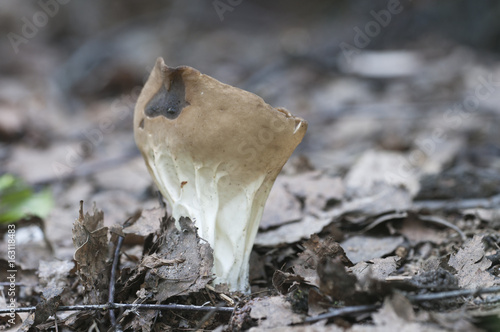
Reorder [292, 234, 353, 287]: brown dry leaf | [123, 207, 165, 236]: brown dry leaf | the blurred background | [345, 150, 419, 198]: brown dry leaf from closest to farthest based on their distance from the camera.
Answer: [292, 234, 353, 287]: brown dry leaf, [123, 207, 165, 236]: brown dry leaf, [345, 150, 419, 198]: brown dry leaf, the blurred background

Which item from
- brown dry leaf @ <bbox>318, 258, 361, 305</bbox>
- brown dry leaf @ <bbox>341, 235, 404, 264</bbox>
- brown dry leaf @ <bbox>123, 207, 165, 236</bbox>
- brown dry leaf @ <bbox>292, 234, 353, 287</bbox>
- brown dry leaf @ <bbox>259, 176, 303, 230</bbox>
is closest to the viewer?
brown dry leaf @ <bbox>318, 258, 361, 305</bbox>

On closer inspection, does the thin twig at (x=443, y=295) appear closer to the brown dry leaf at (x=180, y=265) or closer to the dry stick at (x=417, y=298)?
the dry stick at (x=417, y=298)

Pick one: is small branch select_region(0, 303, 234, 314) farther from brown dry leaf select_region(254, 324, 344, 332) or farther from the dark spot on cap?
the dark spot on cap

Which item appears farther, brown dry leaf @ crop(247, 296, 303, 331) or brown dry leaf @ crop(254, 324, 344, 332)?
brown dry leaf @ crop(247, 296, 303, 331)

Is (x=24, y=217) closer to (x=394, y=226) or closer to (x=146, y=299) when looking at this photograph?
(x=146, y=299)

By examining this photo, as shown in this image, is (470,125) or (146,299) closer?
(146,299)

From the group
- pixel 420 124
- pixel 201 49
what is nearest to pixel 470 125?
pixel 420 124

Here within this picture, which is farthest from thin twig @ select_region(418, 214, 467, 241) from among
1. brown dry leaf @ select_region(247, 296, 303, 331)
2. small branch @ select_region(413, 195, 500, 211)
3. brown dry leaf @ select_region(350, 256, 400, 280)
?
brown dry leaf @ select_region(247, 296, 303, 331)
